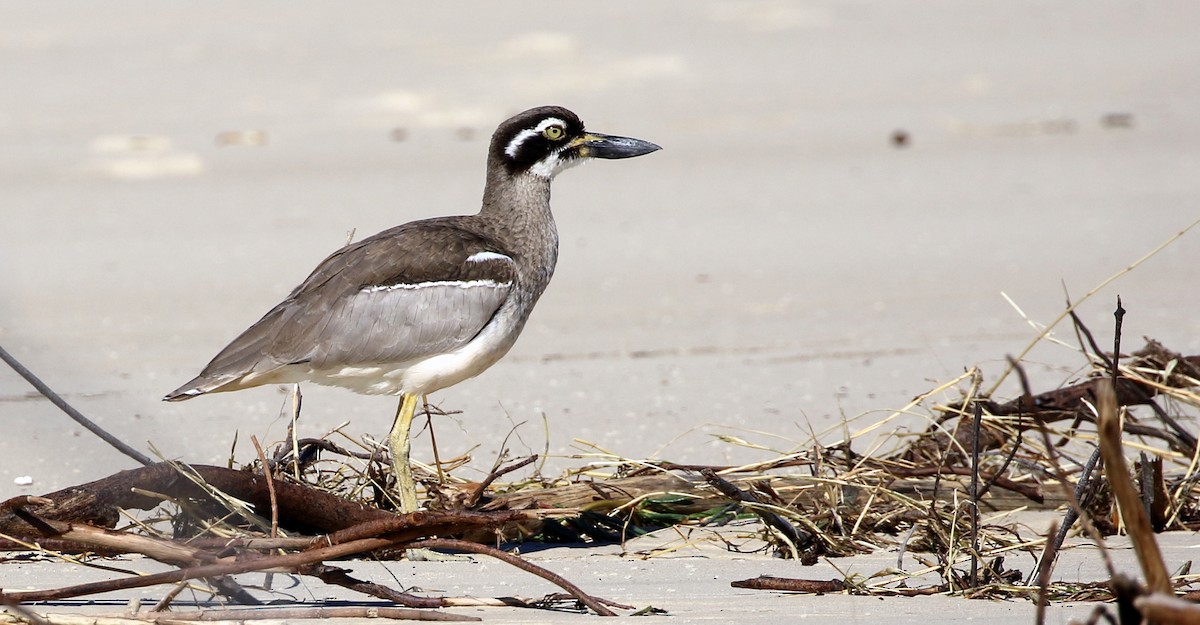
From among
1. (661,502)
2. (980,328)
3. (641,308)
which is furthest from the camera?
(641,308)

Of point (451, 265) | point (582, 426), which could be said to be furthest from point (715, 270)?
point (451, 265)

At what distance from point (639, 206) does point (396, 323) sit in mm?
7209

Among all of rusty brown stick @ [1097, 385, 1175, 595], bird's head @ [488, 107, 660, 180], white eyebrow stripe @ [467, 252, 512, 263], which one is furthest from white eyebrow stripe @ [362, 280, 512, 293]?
rusty brown stick @ [1097, 385, 1175, 595]

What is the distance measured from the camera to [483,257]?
5.70 metres

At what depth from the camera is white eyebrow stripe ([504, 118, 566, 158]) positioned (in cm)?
623

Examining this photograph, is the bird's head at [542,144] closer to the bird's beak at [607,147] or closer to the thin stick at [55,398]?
the bird's beak at [607,147]

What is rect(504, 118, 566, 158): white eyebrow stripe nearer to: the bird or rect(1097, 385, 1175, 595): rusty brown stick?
the bird

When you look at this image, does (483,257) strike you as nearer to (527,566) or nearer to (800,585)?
(800,585)

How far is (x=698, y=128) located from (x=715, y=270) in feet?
19.0

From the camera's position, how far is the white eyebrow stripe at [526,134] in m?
6.23

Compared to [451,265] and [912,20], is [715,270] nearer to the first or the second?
[451,265]

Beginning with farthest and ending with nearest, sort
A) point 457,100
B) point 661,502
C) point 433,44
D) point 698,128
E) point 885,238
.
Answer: point 433,44, point 457,100, point 698,128, point 885,238, point 661,502

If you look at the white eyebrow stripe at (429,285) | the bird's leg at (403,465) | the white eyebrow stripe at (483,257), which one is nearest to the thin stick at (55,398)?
the bird's leg at (403,465)

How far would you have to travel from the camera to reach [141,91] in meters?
18.0
